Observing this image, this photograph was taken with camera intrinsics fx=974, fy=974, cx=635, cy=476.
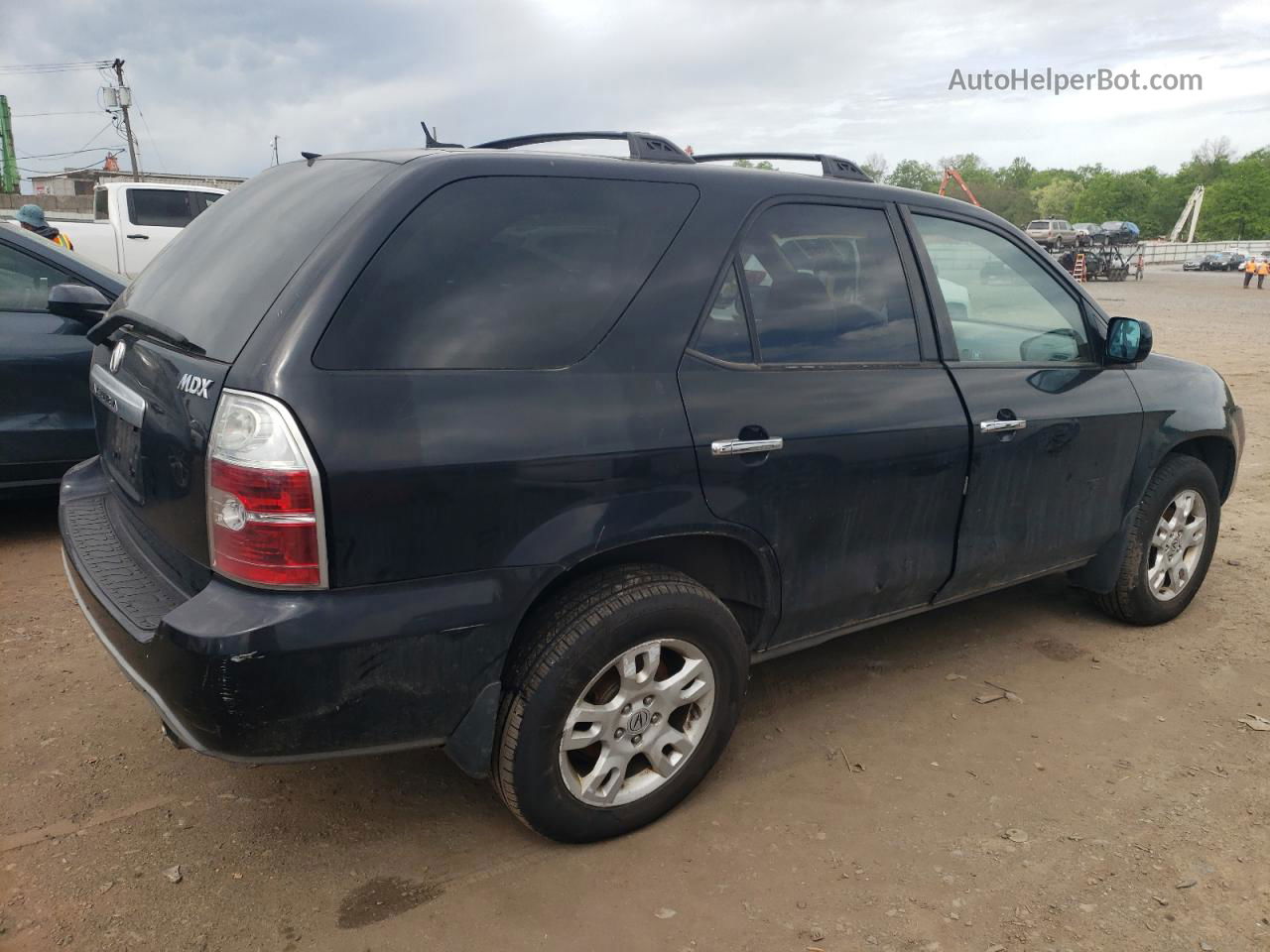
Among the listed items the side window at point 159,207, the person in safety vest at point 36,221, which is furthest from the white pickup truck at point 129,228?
the person in safety vest at point 36,221

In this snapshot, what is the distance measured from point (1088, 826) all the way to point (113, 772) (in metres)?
2.85

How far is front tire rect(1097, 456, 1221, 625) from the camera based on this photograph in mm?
3988

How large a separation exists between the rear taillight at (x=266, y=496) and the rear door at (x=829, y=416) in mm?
993

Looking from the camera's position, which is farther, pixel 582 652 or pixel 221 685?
pixel 582 652

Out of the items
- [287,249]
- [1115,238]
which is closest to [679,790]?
[287,249]

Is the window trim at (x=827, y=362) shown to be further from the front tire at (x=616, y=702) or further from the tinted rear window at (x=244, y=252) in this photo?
the tinted rear window at (x=244, y=252)

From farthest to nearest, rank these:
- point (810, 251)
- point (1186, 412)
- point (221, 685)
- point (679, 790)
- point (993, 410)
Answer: point (1186, 412) → point (993, 410) → point (810, 251) → point (679, 790) → point (221, 685)

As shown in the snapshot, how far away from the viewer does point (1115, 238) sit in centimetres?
4019

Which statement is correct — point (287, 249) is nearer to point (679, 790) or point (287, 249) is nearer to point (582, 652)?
point (582, 652)

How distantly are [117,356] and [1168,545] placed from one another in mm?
4042

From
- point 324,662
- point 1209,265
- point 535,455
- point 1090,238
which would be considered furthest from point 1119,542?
point 1209,265

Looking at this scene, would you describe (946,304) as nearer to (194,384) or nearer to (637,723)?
(637,723)

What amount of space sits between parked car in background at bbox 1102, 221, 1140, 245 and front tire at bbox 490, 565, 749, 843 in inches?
1680

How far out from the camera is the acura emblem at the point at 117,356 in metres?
2.77
